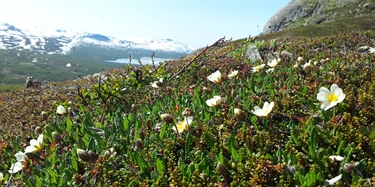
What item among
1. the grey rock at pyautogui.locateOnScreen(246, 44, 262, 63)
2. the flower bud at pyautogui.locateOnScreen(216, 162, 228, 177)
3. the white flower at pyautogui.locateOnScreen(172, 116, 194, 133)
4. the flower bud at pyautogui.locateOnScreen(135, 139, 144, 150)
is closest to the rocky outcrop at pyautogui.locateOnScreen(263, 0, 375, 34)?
the grey rock at pyautogui.locateOnScreen(246, 44, 262, 63)

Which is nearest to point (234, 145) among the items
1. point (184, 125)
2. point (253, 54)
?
point (184, 125)

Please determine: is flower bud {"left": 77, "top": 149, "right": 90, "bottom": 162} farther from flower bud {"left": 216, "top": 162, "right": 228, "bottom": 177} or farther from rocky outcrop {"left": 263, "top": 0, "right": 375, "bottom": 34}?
rocky outcrop {"left": 263, "top": 0, "right": 375, "bottom": 34}

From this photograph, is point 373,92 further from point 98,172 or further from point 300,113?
point 98,172

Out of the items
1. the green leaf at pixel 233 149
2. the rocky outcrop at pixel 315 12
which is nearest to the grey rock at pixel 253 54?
the green leaf at pixel 233 149

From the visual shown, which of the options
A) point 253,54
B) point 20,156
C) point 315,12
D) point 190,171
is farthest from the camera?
point 315,12

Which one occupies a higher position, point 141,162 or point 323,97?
point 323,97

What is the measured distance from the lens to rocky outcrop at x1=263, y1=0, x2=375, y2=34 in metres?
66.9

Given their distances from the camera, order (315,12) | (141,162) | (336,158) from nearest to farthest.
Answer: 1. (336,158)
2. (141,162)
3. (315,12)

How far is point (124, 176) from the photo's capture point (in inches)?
125

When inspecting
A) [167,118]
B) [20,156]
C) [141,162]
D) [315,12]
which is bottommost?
[20,156]

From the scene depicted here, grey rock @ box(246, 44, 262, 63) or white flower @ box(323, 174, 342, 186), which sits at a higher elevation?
grey rock @ box(246, 44, 262, 63)

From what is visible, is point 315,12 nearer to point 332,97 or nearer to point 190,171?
point 332,97

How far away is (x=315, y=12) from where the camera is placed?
81.8m

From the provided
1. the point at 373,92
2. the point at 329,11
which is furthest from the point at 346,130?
the point at 329,11
